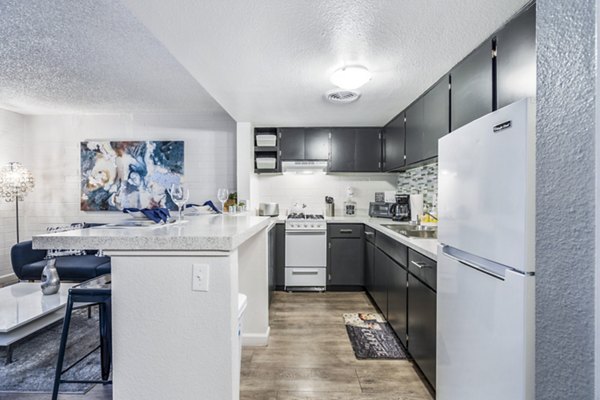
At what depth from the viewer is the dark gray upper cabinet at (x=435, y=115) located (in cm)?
218

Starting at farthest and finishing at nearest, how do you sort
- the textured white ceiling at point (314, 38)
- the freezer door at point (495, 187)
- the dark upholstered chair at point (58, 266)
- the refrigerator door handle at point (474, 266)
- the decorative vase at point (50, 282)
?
1. the dark upholstered chair at point (58, 266)
2. the decorative vase at point (50, 282)
3. the textured white ceiling at point (314, 38)
4. the refrigerator door handle at point (474, 266)
5. the freezer door at point (495, 187)

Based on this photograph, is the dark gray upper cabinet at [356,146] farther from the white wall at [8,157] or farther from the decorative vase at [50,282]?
the white wall at [8,157]

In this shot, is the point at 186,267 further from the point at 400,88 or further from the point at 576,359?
the point at 400,88

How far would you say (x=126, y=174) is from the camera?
4281mm

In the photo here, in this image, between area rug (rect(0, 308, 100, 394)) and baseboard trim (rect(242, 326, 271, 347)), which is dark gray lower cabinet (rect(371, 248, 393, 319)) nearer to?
baseboard trim (rect(242, 326, 271, 347))

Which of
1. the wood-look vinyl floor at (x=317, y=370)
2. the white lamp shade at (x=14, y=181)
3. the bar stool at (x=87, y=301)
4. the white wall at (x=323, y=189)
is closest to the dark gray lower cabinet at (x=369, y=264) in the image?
the wood-look vinyl floor at (x=317, y=370)

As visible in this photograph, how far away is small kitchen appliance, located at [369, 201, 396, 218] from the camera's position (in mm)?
3795

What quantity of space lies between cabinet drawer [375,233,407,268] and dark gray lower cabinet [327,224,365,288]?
623 mm

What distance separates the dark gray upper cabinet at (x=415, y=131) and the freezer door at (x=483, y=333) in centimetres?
147

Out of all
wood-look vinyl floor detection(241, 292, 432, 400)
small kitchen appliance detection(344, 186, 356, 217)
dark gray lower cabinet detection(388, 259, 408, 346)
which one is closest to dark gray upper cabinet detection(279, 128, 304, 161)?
small kitchen appliance detection(344, 186, 356, 217)

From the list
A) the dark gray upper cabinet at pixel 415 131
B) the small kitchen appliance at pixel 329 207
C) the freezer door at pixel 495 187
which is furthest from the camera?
the small kitchen appliance at pixel 329 207

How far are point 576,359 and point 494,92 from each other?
1.45m

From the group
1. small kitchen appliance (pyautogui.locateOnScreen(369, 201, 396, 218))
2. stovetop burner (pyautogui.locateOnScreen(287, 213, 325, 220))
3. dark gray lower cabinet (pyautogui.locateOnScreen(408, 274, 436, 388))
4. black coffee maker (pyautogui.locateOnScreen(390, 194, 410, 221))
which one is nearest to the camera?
dark gray lower cabinet (pyautogui.locateOnScreen(408, 274, 436, 388))

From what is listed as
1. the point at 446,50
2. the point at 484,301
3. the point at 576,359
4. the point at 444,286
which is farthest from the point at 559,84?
the point at 446,50
